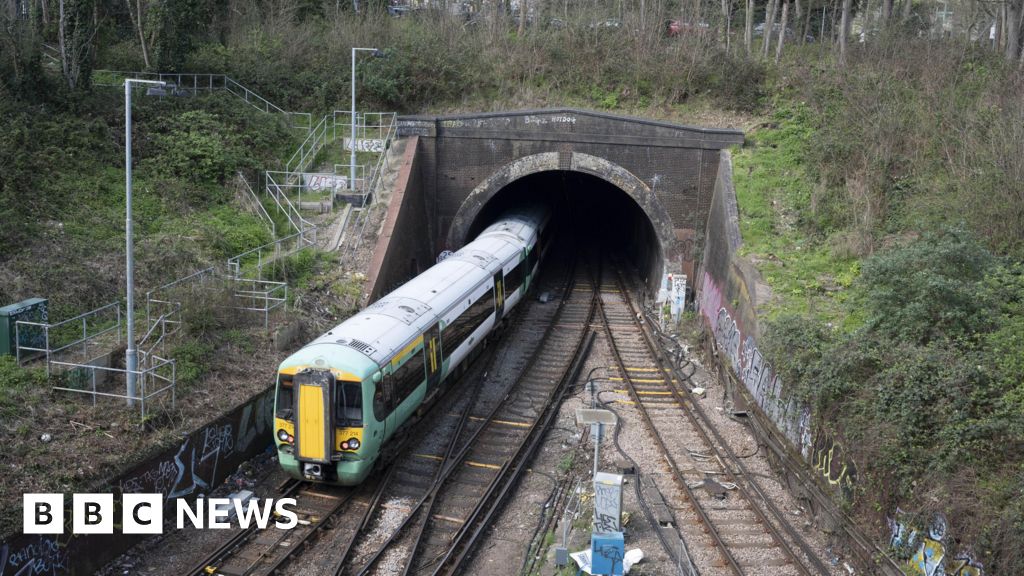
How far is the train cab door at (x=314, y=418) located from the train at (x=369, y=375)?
0.02m

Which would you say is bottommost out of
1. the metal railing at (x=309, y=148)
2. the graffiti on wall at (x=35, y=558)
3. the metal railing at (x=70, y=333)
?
the graffiti on wall at (x=35, y=558)

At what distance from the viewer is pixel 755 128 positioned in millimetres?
26469

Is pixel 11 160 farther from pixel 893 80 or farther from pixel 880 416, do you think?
pixel 893 80

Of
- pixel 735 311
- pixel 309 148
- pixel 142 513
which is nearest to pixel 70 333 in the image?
pixel 142 513

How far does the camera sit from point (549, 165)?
2547cm

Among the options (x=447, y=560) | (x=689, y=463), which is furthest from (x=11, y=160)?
(x=689, y=463)

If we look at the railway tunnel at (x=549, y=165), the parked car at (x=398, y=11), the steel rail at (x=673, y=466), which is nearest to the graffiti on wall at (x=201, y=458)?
the steel rail at (x=673, y=466)

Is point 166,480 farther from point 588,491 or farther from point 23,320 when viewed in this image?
point 588,491

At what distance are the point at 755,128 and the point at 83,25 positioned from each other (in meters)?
20.8

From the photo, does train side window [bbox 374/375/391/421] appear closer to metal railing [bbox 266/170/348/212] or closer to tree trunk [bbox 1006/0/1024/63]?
metal railing [bbox 266/170/348/212]

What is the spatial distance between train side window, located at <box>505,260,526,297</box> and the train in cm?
273

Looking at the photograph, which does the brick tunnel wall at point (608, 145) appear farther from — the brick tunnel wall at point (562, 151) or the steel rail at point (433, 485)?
the steel rail at point (433, 485)

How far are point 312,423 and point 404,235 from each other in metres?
11.5

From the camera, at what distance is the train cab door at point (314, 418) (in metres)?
12.9
